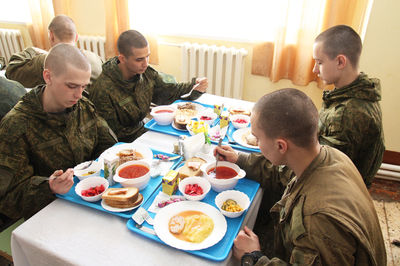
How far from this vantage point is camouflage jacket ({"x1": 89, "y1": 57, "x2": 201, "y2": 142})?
2.22 m

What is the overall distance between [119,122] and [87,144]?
0.56 meters

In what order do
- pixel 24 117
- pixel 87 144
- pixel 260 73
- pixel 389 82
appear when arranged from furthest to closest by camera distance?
pixel 260 73
pixel 389 82
pixel 87 144
pixel 24 117

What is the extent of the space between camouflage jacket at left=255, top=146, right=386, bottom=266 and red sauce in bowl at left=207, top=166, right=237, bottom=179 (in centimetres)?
38

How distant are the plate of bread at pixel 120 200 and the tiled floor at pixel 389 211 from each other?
1.92 m

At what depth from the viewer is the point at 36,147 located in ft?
5.08

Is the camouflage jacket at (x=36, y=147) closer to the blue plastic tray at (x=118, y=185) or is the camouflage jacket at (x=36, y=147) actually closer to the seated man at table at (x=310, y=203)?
the blue plastic tray at (x=118, y=185)

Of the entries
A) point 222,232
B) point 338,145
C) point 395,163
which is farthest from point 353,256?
point 395,163

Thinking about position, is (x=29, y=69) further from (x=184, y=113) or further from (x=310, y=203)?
(x=310, y=203)

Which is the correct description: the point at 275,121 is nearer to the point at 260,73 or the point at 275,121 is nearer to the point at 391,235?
the point at 391,235

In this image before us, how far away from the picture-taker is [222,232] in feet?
3.89

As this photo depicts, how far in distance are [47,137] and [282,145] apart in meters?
1.24

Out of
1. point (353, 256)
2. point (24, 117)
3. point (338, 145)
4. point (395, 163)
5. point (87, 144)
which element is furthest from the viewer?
point (395, 163)

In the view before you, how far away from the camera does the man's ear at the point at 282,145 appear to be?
3.75 ft

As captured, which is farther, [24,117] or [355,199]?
[24,117]
